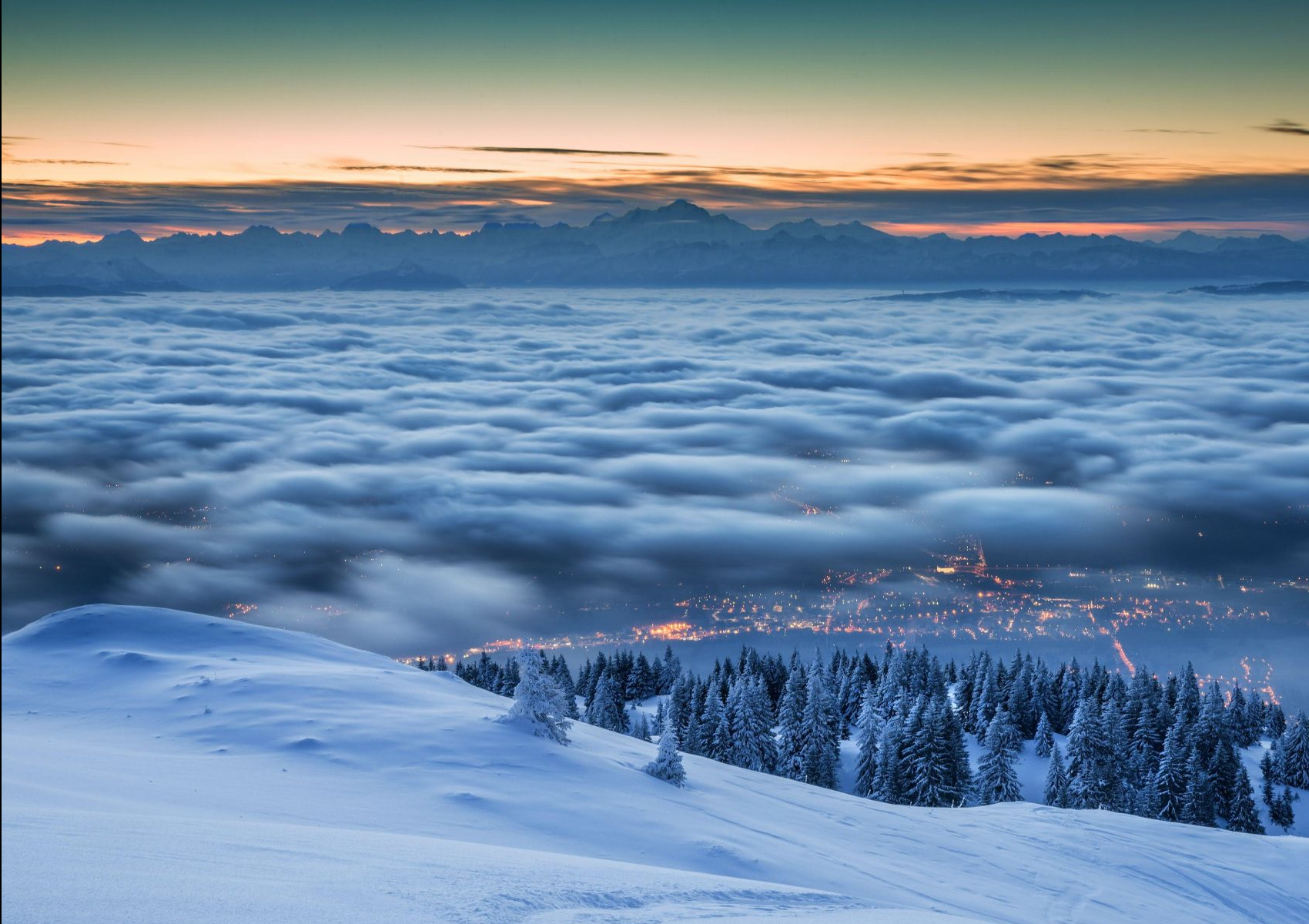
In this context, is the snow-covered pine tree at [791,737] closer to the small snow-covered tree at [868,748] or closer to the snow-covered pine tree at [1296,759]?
the small snow-covered tree at [868,748]

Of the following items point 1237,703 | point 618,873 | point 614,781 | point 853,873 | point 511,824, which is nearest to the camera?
point 618,873

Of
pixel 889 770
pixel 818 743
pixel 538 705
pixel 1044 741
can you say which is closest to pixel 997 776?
pixel 889 770

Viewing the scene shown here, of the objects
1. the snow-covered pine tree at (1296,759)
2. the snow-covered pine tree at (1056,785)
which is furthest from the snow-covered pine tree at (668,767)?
the snow-covered pine tree at (1296,759)

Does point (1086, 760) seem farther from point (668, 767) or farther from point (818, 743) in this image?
point (668, 767)

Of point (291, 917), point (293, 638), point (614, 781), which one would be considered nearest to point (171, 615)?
point (293, 638)

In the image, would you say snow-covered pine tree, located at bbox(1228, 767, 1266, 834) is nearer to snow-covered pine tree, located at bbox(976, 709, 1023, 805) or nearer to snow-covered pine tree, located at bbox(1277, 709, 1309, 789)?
snow-covered pine tree, located at bbox(1277, 709, 1309, 789)

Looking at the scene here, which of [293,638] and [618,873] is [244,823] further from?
[293,638]

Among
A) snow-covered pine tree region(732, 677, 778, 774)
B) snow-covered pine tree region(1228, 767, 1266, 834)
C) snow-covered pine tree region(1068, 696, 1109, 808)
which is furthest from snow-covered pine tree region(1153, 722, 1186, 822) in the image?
snow-covered pine tree region(732, 677, 778, 774)
